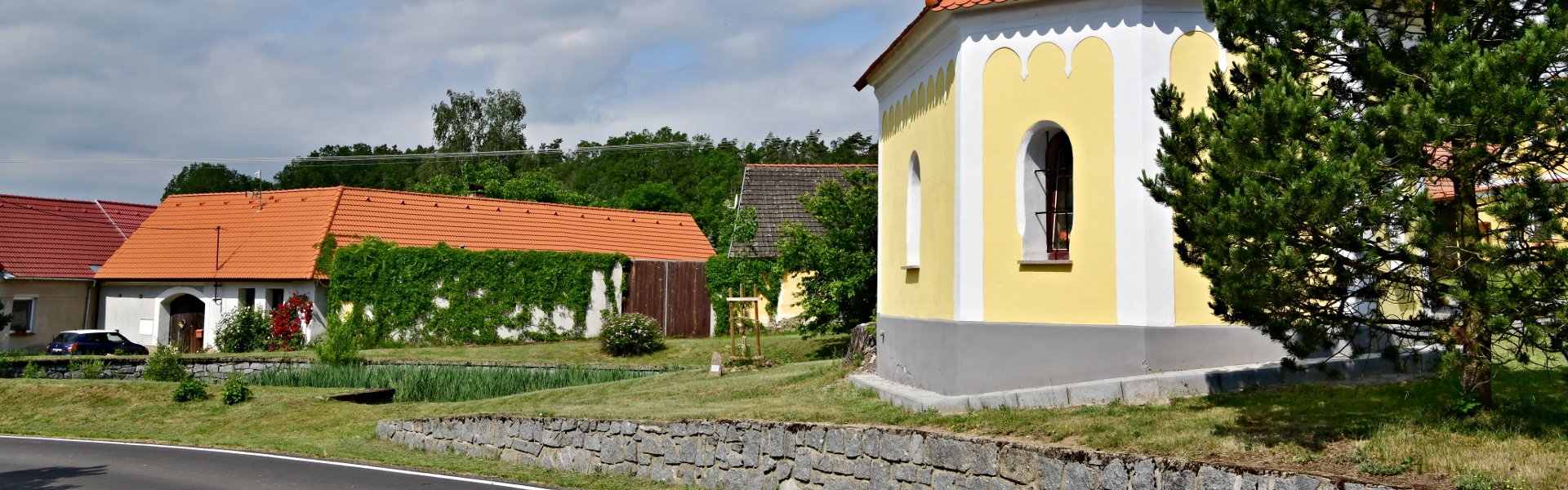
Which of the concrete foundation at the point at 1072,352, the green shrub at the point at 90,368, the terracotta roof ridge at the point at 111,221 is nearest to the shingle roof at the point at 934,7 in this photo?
the concrete foundation at the point at 1072,352

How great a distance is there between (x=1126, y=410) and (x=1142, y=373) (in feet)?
5.02

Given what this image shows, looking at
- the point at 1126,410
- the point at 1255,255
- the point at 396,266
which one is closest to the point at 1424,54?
the point at 1255,255

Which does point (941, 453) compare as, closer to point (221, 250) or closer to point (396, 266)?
point (396, 266)

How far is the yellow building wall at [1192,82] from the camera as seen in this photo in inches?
464

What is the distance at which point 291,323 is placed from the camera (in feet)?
106

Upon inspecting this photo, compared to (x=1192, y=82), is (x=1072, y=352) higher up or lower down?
lower down

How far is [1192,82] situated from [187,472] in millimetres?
11961

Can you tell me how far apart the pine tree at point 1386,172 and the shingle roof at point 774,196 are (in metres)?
27.5

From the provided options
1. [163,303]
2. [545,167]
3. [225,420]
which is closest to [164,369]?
[225,420]

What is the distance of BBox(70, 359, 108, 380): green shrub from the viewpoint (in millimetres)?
25016

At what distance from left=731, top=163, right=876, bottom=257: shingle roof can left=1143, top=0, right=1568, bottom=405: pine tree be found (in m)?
27.5

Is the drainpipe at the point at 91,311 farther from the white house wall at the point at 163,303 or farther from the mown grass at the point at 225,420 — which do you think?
the mown grass at the point at 225,420

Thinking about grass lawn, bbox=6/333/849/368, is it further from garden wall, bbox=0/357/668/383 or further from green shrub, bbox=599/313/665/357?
garden wall, bbox=0/357/668/383

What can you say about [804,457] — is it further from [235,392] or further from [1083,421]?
[235,392]
